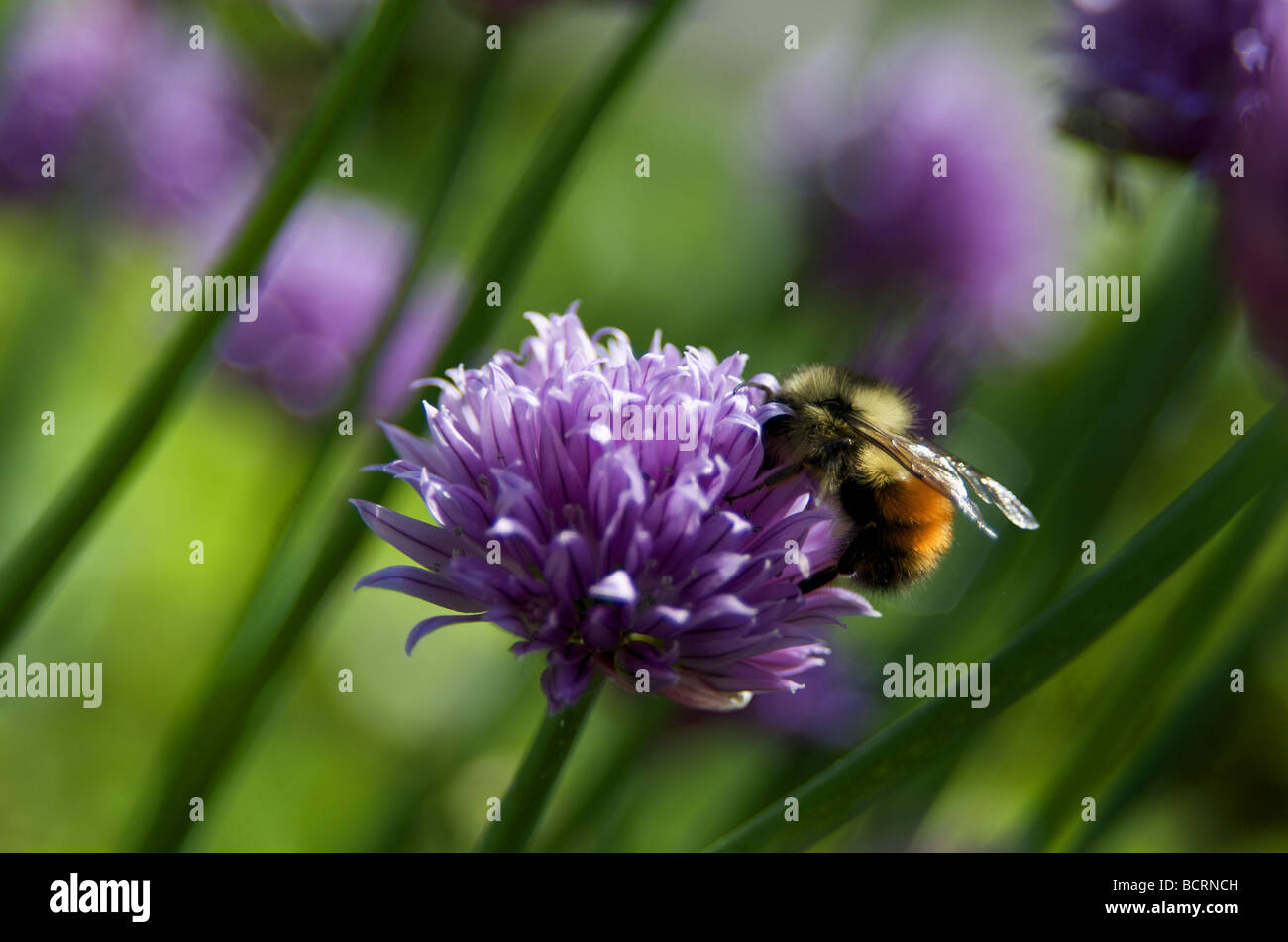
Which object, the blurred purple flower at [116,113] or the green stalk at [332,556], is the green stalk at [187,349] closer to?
the green stalk at [332,556]

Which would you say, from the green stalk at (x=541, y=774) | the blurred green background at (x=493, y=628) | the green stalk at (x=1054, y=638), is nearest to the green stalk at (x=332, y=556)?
the blurred green background at (x=493, y=628)

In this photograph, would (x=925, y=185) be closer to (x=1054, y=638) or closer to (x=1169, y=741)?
(x=1169, y=741)

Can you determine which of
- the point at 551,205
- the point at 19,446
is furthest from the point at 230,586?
the point at 551,205

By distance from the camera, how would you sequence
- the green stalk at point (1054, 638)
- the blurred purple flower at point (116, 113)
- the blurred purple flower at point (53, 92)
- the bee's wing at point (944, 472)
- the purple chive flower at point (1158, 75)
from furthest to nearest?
the blurred purple flower at point (53, 92) < the blurred purple flower at point (116, 113) < the purple chive flower at point (1158, 75) < the bee's wing at point (944, 472) < the green stalk at point (1054, 638)

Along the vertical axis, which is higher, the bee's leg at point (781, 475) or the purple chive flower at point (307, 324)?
the purple chive flower at point (307, 324)

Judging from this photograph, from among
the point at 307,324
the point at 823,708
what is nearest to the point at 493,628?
the point at 307,324
